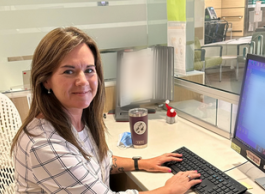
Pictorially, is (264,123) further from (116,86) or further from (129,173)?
(116,86)

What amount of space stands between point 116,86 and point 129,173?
72 centimetres

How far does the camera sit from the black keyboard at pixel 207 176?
36.9 inches

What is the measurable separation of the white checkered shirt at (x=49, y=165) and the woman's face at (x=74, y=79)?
0.37 feet

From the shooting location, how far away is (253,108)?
39.8 inches

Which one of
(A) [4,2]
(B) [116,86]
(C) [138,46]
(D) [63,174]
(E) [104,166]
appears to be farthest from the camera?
(C) [138,46]

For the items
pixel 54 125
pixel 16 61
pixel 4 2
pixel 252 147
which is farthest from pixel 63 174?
pixel 4 2

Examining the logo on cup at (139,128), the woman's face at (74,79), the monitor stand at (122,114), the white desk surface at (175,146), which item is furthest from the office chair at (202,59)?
the woman's face at (74,79)

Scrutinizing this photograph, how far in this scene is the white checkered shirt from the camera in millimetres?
847

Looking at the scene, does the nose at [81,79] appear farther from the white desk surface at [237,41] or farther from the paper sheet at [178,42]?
the white desk surface at [237,41]

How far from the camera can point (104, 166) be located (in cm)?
115

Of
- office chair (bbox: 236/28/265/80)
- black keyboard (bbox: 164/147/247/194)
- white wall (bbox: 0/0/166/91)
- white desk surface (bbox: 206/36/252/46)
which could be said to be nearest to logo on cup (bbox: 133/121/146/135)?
black keyboard (bbox: 164/147/247/194)

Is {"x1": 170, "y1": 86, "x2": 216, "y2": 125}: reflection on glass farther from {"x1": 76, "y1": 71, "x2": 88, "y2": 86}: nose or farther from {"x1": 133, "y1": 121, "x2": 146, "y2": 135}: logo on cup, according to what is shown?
{"x1": 76, "y1": 71, "x2": 88, "y2": 86}: nose

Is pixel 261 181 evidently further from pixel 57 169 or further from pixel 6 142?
pixel 6 142

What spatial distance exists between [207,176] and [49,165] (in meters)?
0.57
